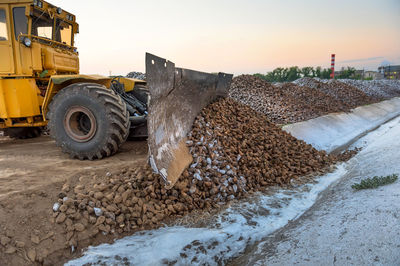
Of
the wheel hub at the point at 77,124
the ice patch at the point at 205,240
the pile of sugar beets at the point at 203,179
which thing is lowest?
the ice patch at the point at 205,240

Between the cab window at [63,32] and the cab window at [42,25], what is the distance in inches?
6.4

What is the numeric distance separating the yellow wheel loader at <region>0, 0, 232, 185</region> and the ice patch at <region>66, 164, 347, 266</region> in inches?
29.7

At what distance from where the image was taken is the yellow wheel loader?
12.1ft

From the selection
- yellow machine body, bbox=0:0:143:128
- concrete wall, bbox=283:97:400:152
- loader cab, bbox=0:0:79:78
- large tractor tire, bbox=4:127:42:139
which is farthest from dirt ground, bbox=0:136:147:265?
concrete wall, bbox=283:97:400:152

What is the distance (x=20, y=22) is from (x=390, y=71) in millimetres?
47123

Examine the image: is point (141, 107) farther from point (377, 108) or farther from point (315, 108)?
point (377, 108)

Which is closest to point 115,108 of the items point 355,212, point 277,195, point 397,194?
point 277,195

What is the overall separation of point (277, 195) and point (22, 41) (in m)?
4.83

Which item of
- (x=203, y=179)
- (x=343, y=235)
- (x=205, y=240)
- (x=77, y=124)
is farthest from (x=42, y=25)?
(x=343, y=235)

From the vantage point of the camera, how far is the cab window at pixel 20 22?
4.98 metres

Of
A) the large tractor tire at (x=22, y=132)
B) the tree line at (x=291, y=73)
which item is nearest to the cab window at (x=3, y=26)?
the large tractor tire at (x=22, y=132)

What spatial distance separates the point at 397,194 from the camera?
3219 millimetres

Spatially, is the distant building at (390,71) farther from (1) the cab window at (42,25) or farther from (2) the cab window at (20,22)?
(2) the cab window at (20,22)

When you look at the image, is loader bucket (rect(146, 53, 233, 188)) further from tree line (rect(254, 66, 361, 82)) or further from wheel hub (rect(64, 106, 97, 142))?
tree line (rect(254, 66, 361, 82))
